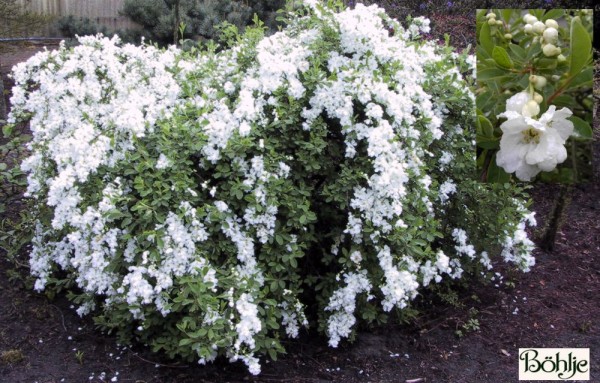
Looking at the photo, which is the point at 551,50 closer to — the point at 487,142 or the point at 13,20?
the point at 487,142

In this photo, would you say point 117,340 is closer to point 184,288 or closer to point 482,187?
point 184,288

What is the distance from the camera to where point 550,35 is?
1.98m

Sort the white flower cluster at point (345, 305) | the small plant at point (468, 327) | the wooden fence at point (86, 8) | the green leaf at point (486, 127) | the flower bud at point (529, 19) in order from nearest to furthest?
1. the flower bud at point (529, 19)
2. the green leaf at point (486, 127)
3. the white flower cluster at point (345, 305)
4. the small plant at point (468, 327)
5. the wooden fence at point (86, 8)

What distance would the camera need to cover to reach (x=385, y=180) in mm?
2895

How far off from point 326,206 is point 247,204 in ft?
1.40

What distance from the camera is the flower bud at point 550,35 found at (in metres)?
1.97

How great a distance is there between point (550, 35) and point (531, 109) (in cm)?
23

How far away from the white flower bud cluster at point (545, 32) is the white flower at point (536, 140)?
17 centimetres

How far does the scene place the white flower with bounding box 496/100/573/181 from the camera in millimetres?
1983

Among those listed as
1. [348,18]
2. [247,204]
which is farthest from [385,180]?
[348,18]

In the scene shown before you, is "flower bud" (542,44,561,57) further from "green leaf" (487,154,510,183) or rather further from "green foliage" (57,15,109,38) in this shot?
"green foliage" (57,15,109,38)

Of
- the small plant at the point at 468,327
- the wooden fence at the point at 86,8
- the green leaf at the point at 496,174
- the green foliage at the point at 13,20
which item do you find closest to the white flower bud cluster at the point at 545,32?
the green leaf at the point at 496,174

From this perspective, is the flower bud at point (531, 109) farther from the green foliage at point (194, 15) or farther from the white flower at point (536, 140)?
the green foliage at point (194, 15)

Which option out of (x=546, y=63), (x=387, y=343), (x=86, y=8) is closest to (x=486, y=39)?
(x=546, y=63)
